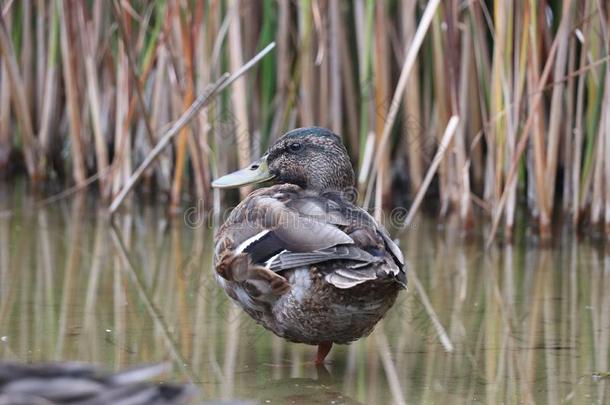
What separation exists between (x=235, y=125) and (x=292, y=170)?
216 centimetres

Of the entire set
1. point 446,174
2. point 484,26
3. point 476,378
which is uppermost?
point 484,26

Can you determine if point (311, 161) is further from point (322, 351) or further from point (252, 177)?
point (322, 351)

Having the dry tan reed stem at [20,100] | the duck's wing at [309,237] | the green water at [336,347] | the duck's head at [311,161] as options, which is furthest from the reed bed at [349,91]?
the duck's wing at [309,237]

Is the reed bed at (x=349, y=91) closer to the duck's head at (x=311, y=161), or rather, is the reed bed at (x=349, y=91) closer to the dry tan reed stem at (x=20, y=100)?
the dry tan reed stem at (x=20, y=100)

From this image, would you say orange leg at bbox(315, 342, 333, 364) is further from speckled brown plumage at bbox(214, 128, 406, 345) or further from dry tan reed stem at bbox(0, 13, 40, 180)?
dry tan reed stem at bbox(0, 13, 40, 180)

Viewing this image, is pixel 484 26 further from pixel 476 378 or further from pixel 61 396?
pixel 61 396

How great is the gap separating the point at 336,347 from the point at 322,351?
35 cm

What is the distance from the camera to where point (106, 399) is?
7.72ft

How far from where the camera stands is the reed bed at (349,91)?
5934 millimetres

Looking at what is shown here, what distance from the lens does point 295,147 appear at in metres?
4.66

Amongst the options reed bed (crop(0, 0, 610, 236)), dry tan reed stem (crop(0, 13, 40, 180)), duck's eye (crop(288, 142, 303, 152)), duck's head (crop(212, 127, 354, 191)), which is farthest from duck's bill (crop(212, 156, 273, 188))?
dry tan reed stem (crop(0, 13, 40, 180))

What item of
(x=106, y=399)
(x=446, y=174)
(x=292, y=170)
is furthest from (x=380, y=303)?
(x=446, y=174)

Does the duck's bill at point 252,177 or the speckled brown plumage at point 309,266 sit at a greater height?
the duck's bill at point 252,177

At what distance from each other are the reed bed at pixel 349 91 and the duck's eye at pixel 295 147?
1076 millimetres
